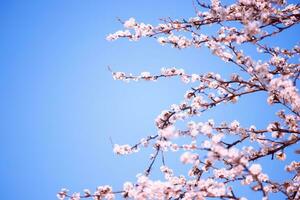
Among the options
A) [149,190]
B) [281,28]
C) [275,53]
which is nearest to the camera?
[149,190]

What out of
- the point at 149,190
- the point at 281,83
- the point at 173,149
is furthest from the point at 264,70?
the point at 149,190

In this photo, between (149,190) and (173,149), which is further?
(173,149)

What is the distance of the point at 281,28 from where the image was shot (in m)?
5.09

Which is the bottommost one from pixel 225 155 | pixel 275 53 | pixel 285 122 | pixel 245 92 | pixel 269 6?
pixel 225 155

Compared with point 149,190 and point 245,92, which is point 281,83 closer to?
point 245,92

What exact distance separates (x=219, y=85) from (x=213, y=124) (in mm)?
1014

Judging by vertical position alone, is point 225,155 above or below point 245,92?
below

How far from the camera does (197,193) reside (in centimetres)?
403

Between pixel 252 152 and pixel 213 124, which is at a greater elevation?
pixel 213 124

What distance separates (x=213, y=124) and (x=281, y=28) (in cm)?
217

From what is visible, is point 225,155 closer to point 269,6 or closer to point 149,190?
point 149,190

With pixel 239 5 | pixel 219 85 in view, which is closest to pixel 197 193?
pixel 219 85

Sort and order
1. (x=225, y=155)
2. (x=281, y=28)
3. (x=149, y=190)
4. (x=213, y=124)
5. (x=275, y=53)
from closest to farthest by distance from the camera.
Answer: (x=225, y=155), (x=149, y=190), (x=281, y=28), (x=213, y=124), (x=275, y=53)

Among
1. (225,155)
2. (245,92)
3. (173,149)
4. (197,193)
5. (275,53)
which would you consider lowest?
(225,155)
